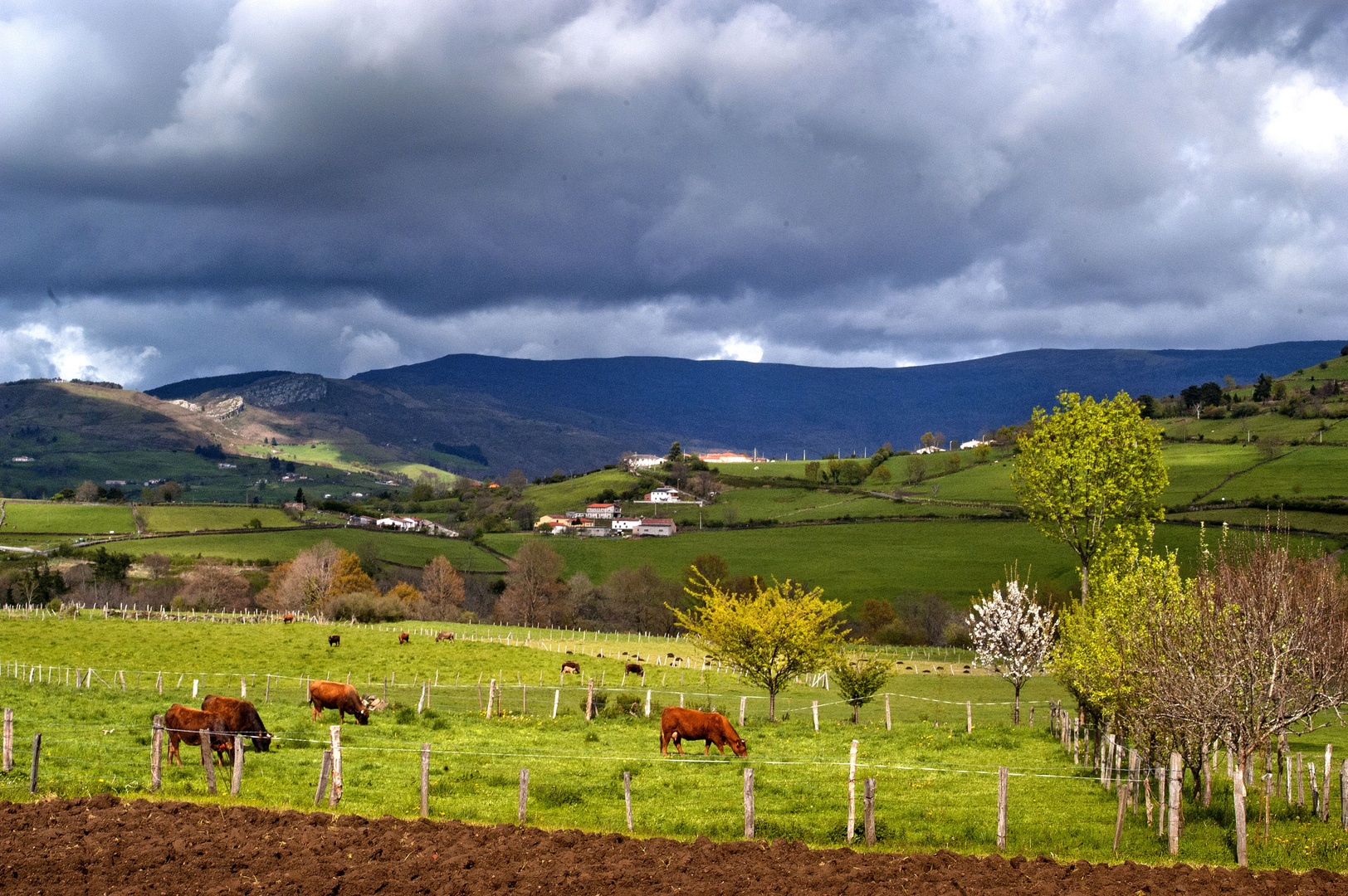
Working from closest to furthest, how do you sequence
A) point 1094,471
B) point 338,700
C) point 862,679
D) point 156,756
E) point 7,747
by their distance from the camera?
point 156,756 < point 7,747 < point 338,700 < point 1094,471 < point 862,679

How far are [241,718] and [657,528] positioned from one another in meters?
154

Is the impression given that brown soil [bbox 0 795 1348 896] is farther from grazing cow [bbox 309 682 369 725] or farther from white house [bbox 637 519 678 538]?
white house [bbox 637 519 678 538]

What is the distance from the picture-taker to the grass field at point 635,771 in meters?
22.9

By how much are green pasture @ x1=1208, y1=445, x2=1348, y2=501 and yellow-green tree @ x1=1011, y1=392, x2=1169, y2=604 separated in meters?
109

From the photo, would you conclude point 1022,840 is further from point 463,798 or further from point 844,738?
point 844,738

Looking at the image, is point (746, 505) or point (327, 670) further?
point (746, 505)

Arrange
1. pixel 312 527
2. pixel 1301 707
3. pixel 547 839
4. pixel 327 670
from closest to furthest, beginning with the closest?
pixel 547 839
pixel 1301 707
pixel 327 670
pixel 312 527

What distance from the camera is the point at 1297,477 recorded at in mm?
147875

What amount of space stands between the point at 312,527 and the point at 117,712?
502 feet

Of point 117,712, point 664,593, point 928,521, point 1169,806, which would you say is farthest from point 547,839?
point 928,521

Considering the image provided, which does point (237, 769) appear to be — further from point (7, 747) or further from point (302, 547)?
point (302, 547)

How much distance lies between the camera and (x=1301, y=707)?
961 inches

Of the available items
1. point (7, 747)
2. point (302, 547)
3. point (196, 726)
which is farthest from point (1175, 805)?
point (302, 547)

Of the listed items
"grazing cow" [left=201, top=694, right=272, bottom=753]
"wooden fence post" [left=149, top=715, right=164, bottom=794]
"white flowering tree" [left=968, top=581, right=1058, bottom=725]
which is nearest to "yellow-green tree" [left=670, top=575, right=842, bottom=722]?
"white flowering tree" [left=968, top=581, right=1058, bottom=725]
